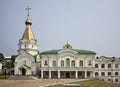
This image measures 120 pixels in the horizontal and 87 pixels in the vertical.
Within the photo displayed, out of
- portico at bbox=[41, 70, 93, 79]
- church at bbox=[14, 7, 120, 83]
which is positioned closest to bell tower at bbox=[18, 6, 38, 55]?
church at bbox=[14, 7, 120, 83]

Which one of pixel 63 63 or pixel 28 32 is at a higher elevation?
pixel 28 32

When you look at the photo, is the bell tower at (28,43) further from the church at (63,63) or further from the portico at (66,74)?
the portico at (66,74)

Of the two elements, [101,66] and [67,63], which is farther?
[101,66]

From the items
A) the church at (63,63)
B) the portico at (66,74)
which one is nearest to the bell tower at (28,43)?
the church at (63,63)

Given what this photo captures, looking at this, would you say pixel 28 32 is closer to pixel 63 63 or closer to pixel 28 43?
pixel 28 43

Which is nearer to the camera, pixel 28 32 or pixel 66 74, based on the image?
pixel 66 74

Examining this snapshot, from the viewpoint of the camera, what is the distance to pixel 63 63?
42.6 metres

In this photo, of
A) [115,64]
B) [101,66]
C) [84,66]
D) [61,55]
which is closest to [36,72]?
[61,55]

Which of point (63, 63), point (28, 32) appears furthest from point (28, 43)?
point (63, 63)

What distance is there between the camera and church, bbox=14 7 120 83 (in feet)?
139

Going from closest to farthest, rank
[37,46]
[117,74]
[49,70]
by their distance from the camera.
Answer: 1. [49,70]
2. [117,74]
3. [37,46]

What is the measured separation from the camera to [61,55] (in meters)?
42.6

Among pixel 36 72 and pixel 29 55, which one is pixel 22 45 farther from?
pixel 36 72

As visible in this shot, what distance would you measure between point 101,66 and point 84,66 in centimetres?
575
